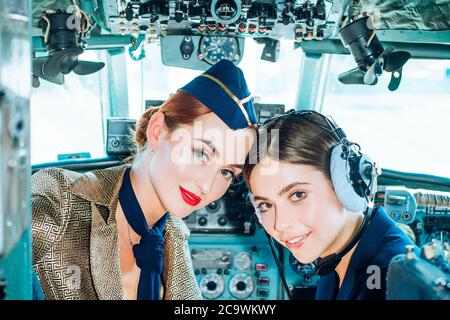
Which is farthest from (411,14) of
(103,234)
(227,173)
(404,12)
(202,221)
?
(103,234)

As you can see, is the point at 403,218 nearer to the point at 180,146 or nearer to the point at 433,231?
the point at 433,231

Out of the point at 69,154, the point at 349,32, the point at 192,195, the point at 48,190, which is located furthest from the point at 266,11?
the point at 69,154

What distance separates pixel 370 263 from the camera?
4.45 ft

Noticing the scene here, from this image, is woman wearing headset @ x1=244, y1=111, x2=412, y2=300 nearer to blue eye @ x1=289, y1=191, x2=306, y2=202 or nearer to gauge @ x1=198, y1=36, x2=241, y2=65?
blue eye @ x1=289, y1=191, x2=306, y2=202

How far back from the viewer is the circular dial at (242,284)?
9.62 feet

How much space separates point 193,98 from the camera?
151cm

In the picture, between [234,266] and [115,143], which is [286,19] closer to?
[115,143]

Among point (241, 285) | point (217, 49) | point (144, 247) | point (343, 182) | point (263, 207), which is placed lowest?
point (241, 285)

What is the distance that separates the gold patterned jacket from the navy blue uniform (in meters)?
0.61

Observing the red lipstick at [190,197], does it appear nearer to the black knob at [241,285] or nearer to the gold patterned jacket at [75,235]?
the gold patterned jacket at [75,235]

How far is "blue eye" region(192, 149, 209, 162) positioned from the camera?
59.9 inches

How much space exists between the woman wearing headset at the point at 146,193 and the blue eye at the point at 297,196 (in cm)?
19

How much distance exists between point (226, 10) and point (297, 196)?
85cm

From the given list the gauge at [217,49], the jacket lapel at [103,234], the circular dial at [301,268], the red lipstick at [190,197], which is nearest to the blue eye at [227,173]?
the red lipstick at [190,197]
